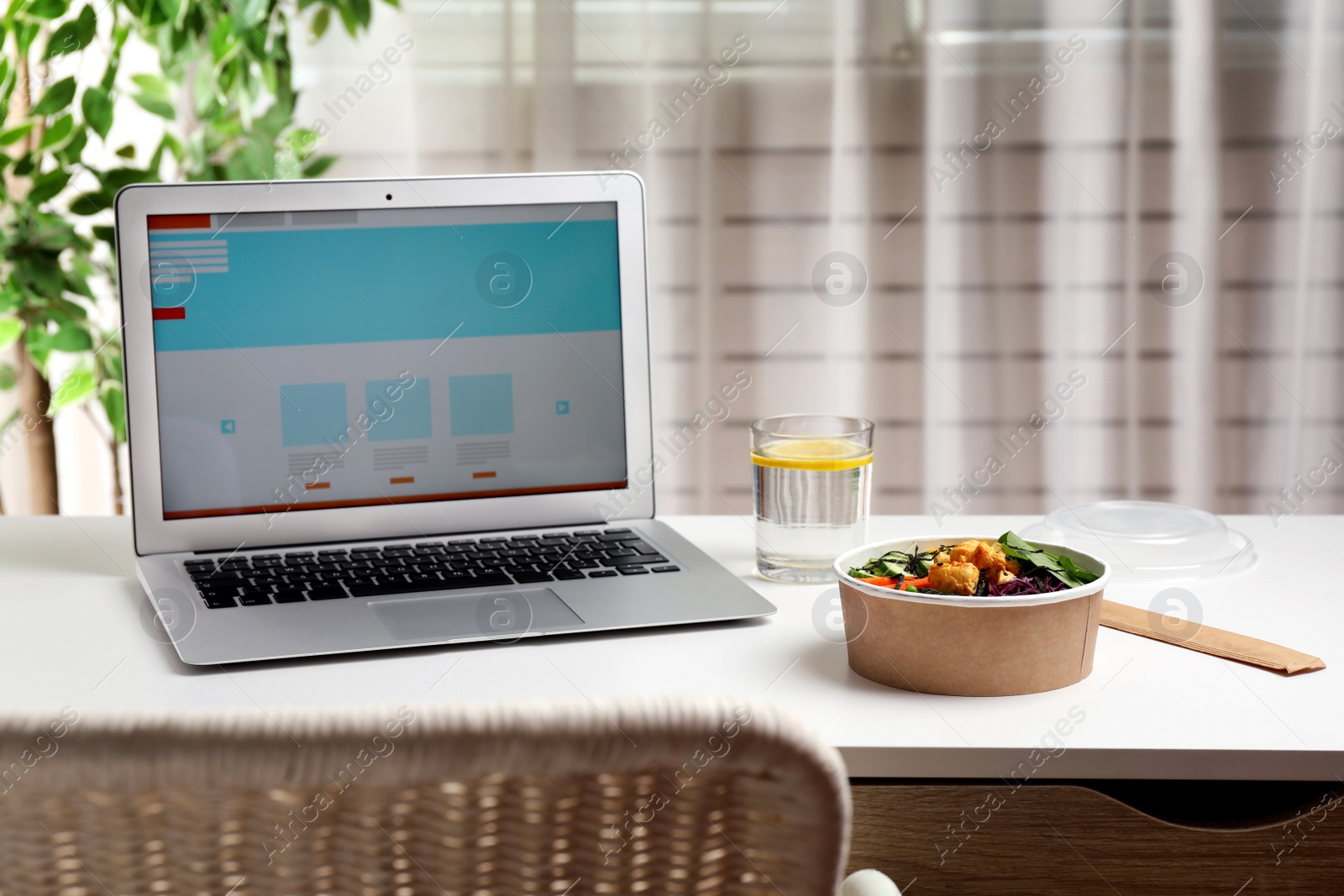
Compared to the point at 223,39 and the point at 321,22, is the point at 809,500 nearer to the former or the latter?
the point at 223,39

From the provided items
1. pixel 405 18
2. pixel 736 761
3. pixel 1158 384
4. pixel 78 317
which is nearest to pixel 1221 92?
pixel 1158 384

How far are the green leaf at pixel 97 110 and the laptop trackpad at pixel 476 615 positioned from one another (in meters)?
1.13

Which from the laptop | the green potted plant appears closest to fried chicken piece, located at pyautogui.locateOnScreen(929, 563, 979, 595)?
the laptop

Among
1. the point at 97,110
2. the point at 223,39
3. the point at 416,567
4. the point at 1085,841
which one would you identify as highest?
the point at 223,39

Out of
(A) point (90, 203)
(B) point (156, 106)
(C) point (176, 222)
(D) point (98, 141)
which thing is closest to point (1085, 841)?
(C) point (176, 222)

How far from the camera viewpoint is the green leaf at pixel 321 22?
1984mm

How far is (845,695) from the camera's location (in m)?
0.76

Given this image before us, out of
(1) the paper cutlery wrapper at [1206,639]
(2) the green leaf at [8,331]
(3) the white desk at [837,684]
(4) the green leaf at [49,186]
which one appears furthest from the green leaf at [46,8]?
(1) the paper cutlery wrapper at [1206,639]

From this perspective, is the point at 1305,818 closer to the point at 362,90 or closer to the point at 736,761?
the point at 736,761

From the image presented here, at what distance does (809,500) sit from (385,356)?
1.31ft

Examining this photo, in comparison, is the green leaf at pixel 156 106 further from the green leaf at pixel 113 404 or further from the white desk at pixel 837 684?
the white desk at pixel 837 684

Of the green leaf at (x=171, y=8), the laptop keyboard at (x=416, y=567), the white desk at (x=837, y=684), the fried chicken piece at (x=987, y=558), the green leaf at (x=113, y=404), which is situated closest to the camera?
the white desk at (x=837, y=684)

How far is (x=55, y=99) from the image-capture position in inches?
64.1

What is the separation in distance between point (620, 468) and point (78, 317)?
1118 millimetres
